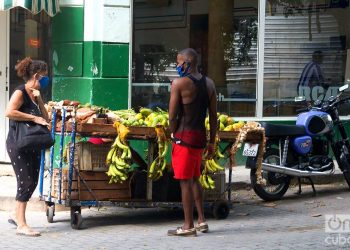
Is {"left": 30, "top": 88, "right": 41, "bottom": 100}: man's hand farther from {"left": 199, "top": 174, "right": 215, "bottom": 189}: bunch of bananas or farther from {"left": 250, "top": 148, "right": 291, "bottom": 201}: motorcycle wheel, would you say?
{"left": 250, "top": 148, "right": 291, "bottom": 201}: motorcycle wheel

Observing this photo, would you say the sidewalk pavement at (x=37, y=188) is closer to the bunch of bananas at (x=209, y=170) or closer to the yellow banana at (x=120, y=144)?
the yellow banana at (x=120, y=144)

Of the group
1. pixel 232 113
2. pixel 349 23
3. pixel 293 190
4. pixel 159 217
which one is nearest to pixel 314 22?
pixel 349 23

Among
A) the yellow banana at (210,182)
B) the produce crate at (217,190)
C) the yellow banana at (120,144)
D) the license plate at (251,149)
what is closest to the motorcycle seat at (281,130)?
the license plate at (251,149)

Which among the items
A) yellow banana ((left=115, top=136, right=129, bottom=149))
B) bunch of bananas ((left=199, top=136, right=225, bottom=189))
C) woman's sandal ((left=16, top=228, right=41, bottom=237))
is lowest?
woman's sandal ((left=16, top=228, right=41, bottom=237))

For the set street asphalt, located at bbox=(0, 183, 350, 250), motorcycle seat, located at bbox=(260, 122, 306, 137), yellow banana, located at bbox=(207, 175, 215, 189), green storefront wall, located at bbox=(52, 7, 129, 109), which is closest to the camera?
street asphalt, located at bbox=(0, 183, 350, 250)

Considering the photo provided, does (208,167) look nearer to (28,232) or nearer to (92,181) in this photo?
(92,181)

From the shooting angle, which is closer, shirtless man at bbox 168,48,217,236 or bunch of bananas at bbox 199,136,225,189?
shirtless man at bbox 168,48,217,236

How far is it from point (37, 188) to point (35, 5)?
7.96 ft

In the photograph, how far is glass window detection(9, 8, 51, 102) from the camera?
1172 cm

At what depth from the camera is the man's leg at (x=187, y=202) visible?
8.07 meters

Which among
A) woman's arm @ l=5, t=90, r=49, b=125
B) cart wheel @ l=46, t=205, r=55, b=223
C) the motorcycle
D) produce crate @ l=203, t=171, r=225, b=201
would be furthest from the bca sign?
woman's arm @ l=5, t=90, r=49, b=125

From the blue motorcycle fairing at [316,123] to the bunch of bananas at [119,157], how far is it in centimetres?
303

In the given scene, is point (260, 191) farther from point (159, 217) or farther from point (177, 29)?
point (177, 29)

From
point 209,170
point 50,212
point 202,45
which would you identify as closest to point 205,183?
point 209,170
